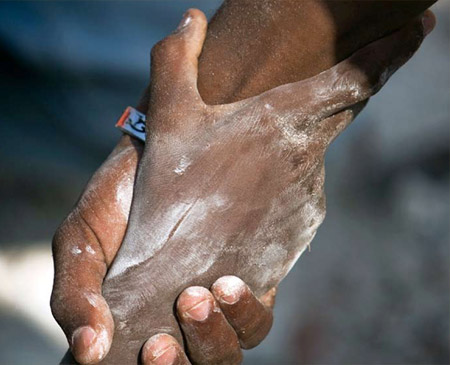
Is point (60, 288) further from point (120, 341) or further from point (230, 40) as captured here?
point (230, 40)

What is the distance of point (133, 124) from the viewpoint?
1.35 meters

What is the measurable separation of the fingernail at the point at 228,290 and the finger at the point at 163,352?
0.34 ft

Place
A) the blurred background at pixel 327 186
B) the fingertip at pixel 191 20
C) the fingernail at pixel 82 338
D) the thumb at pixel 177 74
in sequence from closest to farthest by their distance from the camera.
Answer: the fingernail at pixel 82 338, the thumb at pixel 177 74, the fingertip at pixel 191 20, the blurred background at pixel 327 186

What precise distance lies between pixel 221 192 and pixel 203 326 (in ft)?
0.68

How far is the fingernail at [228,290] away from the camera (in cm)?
111

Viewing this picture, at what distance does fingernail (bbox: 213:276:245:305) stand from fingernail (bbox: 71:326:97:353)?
0.64ft

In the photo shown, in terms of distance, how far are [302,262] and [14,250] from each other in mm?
1186

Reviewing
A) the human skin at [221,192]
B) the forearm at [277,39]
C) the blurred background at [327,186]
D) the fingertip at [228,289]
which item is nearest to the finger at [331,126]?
the human skin at [221,192]

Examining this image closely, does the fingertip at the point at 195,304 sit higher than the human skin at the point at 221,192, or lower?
lower

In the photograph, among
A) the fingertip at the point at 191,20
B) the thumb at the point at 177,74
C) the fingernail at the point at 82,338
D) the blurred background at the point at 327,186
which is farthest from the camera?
the blurred background at the point at 327,186

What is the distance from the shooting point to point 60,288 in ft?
3.75

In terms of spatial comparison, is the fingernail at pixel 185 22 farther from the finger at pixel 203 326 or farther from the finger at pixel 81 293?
the finger at pixel 203 326

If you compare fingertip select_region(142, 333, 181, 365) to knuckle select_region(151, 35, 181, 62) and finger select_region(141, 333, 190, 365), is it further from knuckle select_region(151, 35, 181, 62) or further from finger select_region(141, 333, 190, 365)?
knuckle select_region(151, 35, 181, 62)

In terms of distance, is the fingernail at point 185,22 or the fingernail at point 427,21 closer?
the fingernail at point 427,21
